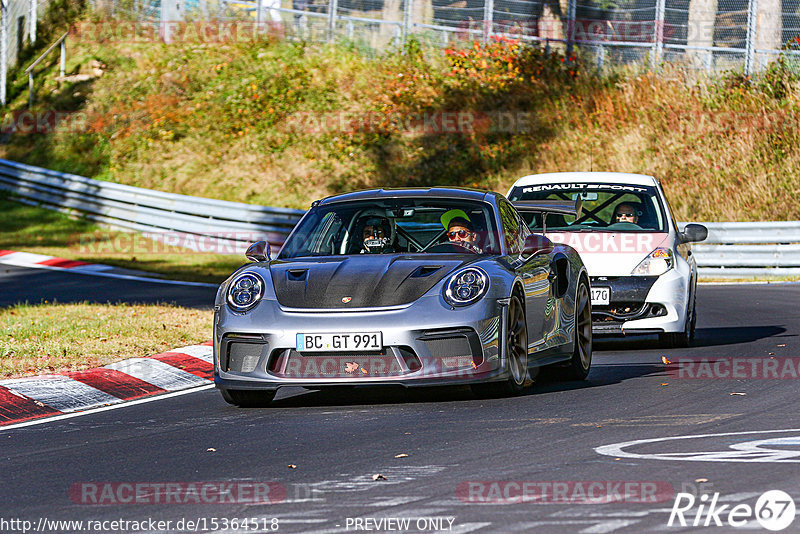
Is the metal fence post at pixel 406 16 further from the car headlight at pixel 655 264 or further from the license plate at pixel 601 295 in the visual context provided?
the license plate at pixel 601 295

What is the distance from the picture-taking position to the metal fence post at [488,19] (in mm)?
31812

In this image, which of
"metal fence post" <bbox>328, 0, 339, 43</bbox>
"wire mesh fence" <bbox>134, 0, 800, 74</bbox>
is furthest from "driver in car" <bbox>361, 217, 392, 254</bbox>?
"metal fence post" <bbox>328, 0, 339, 43</bbox>

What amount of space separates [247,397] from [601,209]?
17.2ft

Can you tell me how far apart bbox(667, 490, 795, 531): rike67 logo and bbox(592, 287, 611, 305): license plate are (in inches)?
252

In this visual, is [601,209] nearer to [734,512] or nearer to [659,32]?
[734,512]

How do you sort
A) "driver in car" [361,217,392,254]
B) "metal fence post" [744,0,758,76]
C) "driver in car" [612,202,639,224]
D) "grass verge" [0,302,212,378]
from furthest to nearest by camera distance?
"metal fence post" [744,0,758,76] → "driver in car" [612,202,639,224] → "grass verge" [0,302,212,378] → "driver in car" [361,217,392,254]

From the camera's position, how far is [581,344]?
31.3 feet

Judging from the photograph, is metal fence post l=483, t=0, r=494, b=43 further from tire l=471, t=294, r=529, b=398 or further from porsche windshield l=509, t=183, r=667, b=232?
tire l=471, t=294, r=529, b=398

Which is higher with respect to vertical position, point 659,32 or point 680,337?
point 659,32

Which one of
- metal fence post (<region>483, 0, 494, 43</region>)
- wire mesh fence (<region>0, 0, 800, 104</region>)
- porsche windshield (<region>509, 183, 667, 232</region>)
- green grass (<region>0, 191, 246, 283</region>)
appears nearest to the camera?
porsche windshield (<region>509, 183, 667, 232</region>)

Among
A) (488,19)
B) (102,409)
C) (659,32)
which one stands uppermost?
(488,19)

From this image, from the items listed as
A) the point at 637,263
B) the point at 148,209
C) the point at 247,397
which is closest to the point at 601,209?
the point at 637,263

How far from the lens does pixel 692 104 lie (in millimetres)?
29266

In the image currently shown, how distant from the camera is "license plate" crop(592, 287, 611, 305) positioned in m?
11.5
